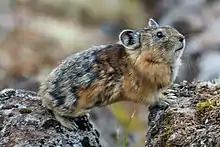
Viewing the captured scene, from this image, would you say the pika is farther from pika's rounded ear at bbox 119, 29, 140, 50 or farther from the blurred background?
the blurred background

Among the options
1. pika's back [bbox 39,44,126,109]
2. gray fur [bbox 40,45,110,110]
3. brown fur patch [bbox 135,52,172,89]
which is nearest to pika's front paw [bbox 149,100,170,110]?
brown fur patch [bbox 135,52,172,89]

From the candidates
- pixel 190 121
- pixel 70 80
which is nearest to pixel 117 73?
pixel 70 80

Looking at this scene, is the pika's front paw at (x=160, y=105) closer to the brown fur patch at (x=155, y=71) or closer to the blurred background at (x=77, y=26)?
the brown fur patch at (x=155, y=71)

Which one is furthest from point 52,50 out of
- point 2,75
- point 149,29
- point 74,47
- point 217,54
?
point 149,29

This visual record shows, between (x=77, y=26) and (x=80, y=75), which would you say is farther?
(x=77, y=26)

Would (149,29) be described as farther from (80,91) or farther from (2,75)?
(2,75)

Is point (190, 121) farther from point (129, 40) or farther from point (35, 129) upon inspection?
point (35, 129)
